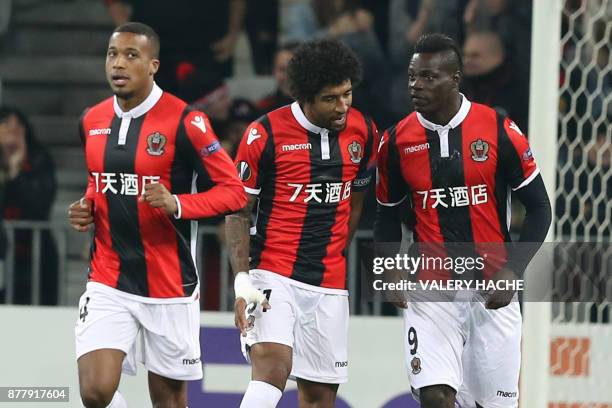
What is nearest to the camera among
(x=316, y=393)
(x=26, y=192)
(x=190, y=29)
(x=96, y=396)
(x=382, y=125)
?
(x=96, y=396)

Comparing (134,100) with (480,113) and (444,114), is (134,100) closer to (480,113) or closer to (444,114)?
(444,114)

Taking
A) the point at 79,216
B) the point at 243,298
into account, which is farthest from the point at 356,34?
the point at 79,216

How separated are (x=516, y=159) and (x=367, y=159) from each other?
77 centimetres

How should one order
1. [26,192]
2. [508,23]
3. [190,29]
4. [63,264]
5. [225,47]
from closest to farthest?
1. [63,264]
2. [26,192]
3. [508,23]
4. [225,47]
5. [190,29]

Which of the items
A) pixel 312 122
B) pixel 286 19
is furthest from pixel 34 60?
pixel 312 122

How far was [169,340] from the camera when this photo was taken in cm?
571

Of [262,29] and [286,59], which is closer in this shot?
[286,59]

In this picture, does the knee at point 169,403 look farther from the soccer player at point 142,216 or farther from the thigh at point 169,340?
the thigh at point 169,340

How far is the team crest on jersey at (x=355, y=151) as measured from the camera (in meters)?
5.99

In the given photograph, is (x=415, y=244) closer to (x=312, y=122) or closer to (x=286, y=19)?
(x=312, y=122)

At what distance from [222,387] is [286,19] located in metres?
3.01

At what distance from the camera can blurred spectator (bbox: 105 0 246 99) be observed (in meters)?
8.91

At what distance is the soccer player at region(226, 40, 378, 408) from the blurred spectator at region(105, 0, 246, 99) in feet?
9.87

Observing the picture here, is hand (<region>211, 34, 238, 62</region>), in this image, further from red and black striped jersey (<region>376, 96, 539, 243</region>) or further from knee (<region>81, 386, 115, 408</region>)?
knee (<region>81, 386, 115, 408</region>)
